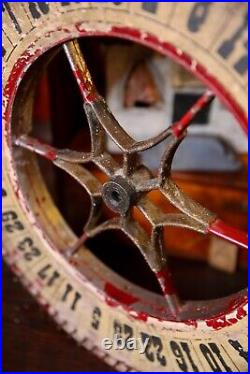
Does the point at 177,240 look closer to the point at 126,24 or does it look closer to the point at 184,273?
the point at 184,273

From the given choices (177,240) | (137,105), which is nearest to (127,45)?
(137,105)

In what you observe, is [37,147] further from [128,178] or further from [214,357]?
[214,357]

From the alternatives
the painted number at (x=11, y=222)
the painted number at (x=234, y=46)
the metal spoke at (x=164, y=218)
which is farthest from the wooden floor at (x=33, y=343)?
the painted number at (x=234, y=46)

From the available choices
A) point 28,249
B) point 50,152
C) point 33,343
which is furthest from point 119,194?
point 33,343

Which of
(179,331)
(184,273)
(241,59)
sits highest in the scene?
(184,273)

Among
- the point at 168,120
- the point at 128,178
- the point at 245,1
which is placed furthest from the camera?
the point at 168,120

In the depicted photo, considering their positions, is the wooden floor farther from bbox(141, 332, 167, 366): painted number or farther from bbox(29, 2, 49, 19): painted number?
bbox(29, 2, 49, 19): painted number
